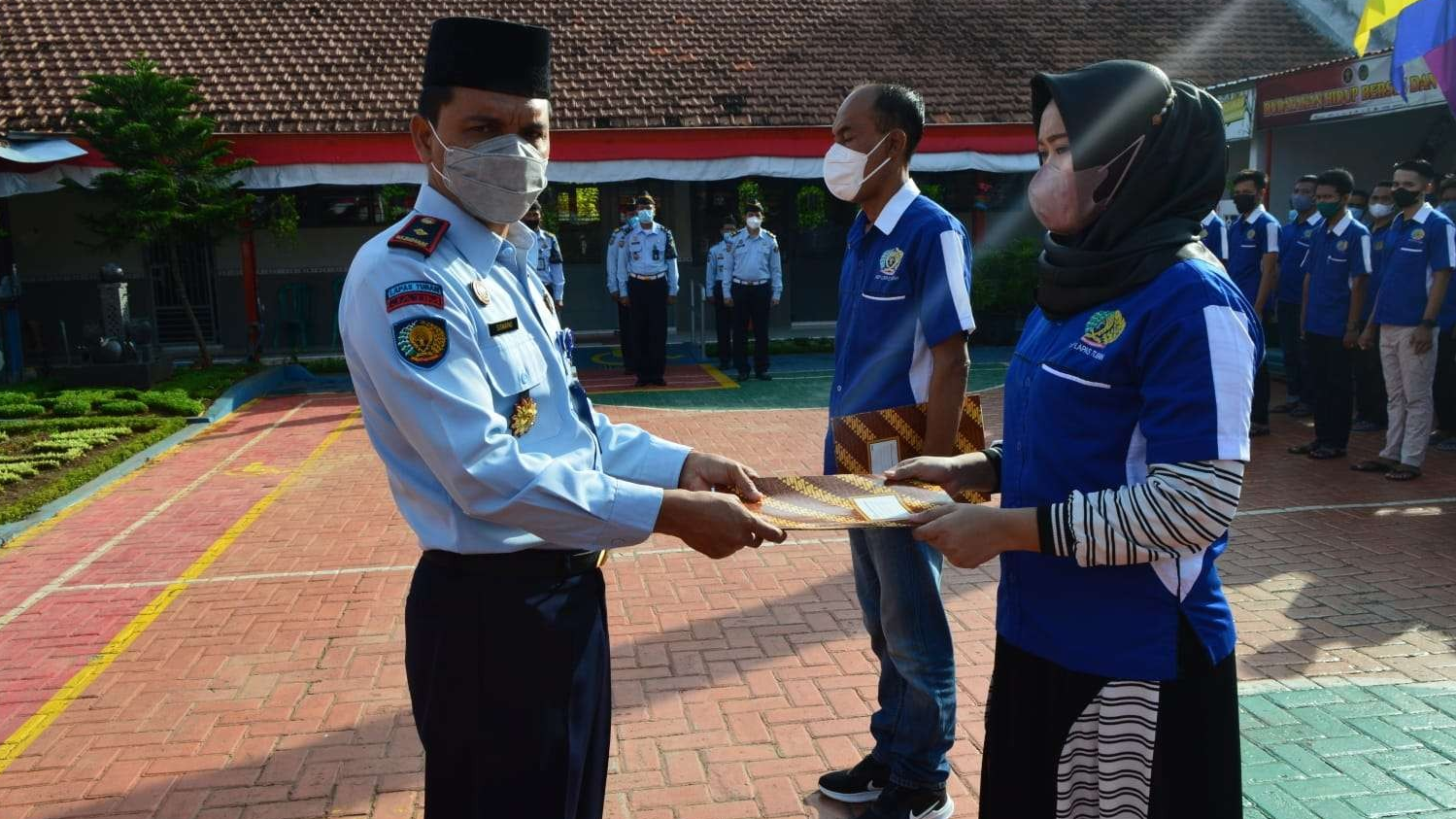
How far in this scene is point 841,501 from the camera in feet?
7.95

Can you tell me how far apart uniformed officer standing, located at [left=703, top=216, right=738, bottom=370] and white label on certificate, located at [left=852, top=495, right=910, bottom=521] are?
36.5ft

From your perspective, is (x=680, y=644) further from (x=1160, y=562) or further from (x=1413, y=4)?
(x=1413, y=4)

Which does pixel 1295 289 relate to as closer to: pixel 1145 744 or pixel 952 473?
pixel 952 473

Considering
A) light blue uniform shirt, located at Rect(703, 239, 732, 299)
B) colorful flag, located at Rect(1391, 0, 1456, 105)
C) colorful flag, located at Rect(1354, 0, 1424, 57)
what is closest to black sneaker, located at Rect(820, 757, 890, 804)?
colorful flag, located at Rect(1391, 0, 1456, 105)

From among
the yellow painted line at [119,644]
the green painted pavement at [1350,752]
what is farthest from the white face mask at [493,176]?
the yellow painted line at [119,644]

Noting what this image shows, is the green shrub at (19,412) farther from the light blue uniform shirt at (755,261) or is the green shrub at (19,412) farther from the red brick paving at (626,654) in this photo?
the light blue uniform shirt at (755,261)

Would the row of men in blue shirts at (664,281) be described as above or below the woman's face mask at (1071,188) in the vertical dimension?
below

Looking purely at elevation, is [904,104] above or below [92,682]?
above

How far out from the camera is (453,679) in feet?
6.88

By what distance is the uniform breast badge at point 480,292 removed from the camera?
6.84ft

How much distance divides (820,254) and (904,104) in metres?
15.1

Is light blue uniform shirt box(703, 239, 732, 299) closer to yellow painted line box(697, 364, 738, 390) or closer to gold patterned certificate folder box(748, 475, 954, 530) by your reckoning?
yellow painted line box(697, 364, 738, 390)

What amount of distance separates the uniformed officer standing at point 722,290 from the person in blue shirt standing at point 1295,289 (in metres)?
6.18

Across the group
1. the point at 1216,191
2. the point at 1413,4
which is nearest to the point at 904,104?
the point at 1216,191
